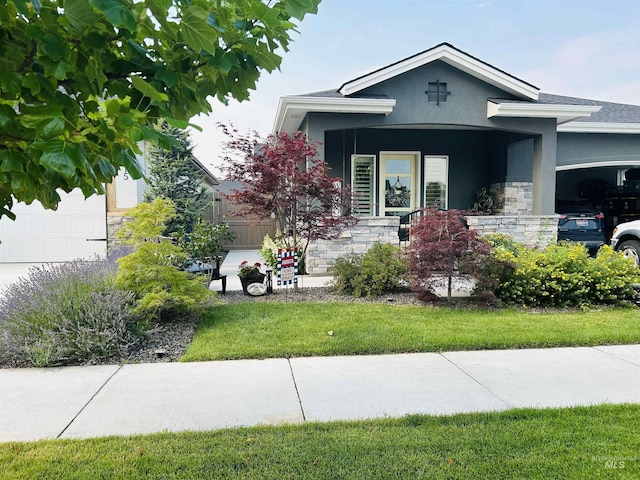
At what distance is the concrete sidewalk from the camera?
134 inches

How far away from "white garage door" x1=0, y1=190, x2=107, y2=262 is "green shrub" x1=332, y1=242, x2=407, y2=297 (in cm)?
687

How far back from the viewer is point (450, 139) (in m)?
13.1

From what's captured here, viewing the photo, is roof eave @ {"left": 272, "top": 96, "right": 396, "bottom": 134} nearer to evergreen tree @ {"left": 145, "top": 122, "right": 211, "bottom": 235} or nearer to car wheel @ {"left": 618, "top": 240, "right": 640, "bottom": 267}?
evergreen tree @ {"left": 145, "top": 122, "right": 211, "bottom": 235}

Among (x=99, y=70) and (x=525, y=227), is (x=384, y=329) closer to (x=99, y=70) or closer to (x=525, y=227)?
(x=99, y=70)

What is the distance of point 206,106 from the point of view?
2.20 meters

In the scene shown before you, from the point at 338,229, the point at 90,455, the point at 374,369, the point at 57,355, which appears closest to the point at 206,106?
the point at 90,455

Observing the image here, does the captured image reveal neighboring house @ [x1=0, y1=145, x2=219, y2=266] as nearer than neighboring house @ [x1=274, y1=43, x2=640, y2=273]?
No

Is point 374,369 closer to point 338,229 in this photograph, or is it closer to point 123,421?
point 123,421

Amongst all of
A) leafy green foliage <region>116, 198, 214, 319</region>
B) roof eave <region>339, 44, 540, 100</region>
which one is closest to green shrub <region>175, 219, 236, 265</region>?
leafy green foliage <region>116, 198, 214, 319</region>

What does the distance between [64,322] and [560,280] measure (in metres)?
7.16

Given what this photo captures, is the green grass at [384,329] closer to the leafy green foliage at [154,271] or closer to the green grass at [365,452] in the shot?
the leafy green foliage at [154,271]

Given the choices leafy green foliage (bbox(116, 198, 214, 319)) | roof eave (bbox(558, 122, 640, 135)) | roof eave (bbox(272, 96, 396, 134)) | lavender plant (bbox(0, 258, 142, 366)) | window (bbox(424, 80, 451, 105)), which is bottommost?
lavender plant (bbox(0, 258, 142, 366))

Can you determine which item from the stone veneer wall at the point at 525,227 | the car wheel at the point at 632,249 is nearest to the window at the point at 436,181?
the stone veneer wall at the point at 525,227

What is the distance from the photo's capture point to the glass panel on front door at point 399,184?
13.0 m
